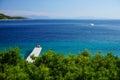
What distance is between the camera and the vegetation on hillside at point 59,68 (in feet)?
41.6

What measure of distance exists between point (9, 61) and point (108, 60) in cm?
655

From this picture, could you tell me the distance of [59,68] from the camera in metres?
14.1

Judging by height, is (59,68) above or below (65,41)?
above

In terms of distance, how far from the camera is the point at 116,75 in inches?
514

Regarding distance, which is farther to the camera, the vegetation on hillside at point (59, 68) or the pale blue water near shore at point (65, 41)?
the pale blue water near shore at point (65, 41)

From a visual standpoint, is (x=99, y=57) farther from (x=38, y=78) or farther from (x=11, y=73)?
(x=11, y=73)

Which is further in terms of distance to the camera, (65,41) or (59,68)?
(65,41)

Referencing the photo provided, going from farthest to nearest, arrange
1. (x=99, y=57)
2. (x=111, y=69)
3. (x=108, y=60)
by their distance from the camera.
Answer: (x=99, y=57) → (x=108, y=60) → (x=111, y=69)

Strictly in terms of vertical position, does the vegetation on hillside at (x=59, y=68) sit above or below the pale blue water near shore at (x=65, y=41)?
above

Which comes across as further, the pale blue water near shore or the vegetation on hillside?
the pale blue water near shore

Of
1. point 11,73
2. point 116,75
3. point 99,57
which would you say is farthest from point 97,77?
point 11,73

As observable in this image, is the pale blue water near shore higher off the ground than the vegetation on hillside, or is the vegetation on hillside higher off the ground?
the vegetation on hillside

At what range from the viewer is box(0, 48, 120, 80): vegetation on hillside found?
12.7 m

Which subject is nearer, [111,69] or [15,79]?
[15,79]
